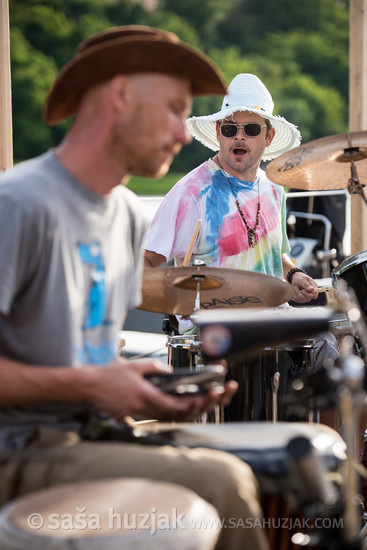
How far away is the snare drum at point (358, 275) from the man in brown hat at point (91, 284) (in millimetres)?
1312

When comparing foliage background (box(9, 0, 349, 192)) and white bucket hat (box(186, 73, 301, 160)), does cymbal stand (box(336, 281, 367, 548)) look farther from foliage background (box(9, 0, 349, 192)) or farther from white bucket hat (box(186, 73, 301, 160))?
foliage background (box(9, 0, 349, 192))

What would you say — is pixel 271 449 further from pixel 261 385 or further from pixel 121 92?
pixel 261 385

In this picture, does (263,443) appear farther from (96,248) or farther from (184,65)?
(184,65)

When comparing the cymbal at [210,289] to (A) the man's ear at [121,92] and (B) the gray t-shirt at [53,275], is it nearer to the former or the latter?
(B) the gray t-shirt at [53,275]

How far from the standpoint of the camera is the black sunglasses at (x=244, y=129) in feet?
13.0

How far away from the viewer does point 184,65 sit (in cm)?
196

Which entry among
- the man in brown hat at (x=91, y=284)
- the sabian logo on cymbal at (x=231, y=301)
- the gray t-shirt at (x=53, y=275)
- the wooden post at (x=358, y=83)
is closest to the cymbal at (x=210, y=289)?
the sabian logo on cymbal at (x=231, y=301)

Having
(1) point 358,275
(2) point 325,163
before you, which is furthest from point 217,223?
(1) point 358,275

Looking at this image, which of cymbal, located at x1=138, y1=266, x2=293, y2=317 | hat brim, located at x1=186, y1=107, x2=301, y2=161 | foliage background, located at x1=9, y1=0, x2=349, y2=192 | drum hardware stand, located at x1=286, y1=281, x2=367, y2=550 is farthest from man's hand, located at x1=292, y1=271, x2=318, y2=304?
foliage background, located at x1=9, y1=0, x2=349, y2=192

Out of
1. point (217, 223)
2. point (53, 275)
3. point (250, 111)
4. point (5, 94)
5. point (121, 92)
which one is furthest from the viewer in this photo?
point (5, 94)

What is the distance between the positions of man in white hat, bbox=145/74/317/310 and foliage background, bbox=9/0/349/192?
2406 centimetres

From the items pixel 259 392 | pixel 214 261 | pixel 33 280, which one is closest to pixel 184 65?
pixel 33 280

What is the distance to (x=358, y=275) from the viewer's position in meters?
3.18

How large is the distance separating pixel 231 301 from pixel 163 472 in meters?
1.55
